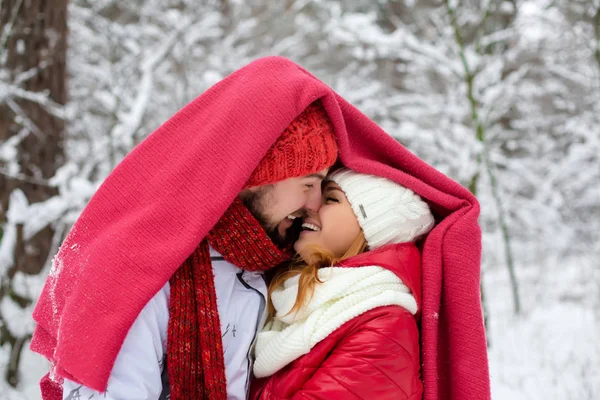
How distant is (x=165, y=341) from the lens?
187 centimetres

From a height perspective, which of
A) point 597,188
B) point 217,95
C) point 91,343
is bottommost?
point 597,188

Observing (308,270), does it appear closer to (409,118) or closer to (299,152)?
(299,152)

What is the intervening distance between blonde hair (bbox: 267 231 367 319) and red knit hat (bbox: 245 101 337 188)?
358 millimetres

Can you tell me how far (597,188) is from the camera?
8930mm

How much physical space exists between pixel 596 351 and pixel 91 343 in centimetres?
529

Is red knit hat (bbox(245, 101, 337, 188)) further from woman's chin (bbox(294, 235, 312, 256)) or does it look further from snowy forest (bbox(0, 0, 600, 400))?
snowy forest (bbox(0, 0, 600, 400))

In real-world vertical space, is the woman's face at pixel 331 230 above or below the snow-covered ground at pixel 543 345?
above

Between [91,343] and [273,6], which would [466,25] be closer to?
[91,343]

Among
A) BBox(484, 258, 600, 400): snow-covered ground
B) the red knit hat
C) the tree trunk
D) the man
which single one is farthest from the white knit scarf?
the tree trunk

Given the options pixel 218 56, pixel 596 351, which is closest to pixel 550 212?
pixel 596 351

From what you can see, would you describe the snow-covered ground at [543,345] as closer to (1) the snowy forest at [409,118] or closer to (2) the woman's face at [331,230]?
(1) the snowy forest at [409,118]

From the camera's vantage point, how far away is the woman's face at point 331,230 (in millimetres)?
2213

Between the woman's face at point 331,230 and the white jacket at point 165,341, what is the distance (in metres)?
0.25

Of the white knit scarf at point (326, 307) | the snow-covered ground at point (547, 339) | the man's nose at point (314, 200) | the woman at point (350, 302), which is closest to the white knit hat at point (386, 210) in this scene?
the woman at point (350, 302)
